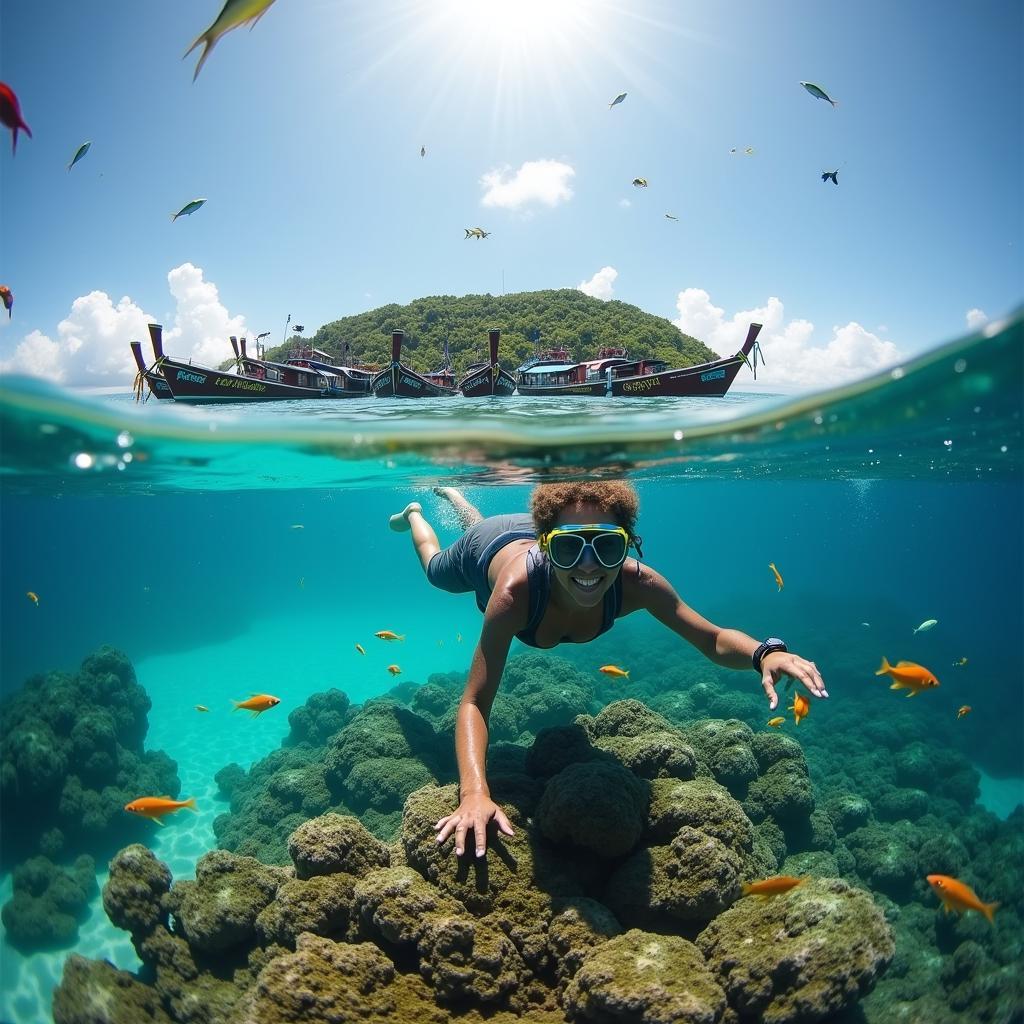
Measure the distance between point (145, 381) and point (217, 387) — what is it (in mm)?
1333

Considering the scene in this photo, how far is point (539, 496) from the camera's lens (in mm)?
4766

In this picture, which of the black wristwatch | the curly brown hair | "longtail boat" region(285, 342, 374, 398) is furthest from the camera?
"longtail boat" region(285, 342, 374, 398)

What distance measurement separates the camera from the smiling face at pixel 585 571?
4.34 meters

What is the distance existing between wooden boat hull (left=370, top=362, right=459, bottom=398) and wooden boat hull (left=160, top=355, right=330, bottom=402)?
124cm

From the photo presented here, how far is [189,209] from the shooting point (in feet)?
18.3

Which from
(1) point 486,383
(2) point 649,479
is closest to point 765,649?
(1) point 486,383

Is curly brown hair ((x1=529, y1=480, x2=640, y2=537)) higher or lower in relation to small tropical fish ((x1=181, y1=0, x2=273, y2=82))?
lower

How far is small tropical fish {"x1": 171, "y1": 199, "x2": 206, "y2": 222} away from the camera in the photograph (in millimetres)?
5500

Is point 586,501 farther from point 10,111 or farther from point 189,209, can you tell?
point 189,209

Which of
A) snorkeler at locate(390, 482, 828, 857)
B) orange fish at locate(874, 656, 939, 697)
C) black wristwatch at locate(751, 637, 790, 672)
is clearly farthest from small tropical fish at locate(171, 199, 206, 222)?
orange fish at locate(874, 656, 939, 697)

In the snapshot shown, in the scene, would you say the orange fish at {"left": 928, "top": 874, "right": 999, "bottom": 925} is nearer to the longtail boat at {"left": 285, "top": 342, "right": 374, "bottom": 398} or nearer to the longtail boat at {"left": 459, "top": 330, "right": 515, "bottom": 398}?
the longtail boat at {"left": 459, "top": 330, "right": 515, "bottom": 398}

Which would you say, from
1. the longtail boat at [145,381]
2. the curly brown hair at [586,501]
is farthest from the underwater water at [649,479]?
the curly brown hair at [586,501]

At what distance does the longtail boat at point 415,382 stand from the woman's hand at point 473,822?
7.71m

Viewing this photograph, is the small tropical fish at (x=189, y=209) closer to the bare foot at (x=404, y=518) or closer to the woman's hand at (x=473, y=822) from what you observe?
the bare foot at (x=404, y=518)
